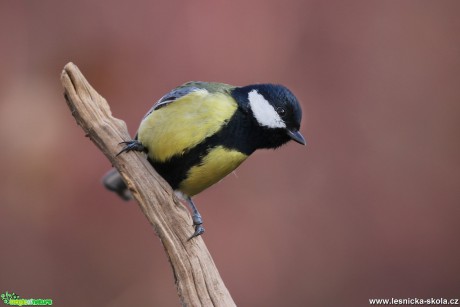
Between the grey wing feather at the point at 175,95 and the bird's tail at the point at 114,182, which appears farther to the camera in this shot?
the bird's tail at the point at 114,182

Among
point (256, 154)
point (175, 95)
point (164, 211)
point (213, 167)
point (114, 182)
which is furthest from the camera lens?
point (256, 154)

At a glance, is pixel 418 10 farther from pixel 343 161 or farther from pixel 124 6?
pixel 124 6

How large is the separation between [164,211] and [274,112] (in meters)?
0.48

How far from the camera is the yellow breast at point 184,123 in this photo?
1933 mm

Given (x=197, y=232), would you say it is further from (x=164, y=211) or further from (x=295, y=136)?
(x=295, y=136)

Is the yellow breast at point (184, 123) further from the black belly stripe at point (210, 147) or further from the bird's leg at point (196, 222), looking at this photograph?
the bird's leg at point (196, 222)

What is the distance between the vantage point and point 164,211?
1.85 meters

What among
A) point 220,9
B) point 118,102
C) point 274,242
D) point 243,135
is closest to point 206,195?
point 274,242

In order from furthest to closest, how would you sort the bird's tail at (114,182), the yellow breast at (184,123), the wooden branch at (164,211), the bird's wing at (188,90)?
the bird's tail at (114,182)
the bird's wing at (188,90)
the yellow breast at (184,123)
the wooden branch at (164,211)

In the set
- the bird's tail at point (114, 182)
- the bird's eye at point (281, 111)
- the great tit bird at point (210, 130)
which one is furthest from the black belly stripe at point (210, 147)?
the bird's tail at point (114, 182)

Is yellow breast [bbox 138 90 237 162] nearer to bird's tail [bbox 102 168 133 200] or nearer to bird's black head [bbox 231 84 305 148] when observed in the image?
bird's black head [bbox 231 84 305 148]

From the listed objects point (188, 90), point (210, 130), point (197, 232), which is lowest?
point (197, 232)

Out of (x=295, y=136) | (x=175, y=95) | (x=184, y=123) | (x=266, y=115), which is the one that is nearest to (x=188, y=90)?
(x=175, y=95)

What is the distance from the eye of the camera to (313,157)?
3.57 metres
